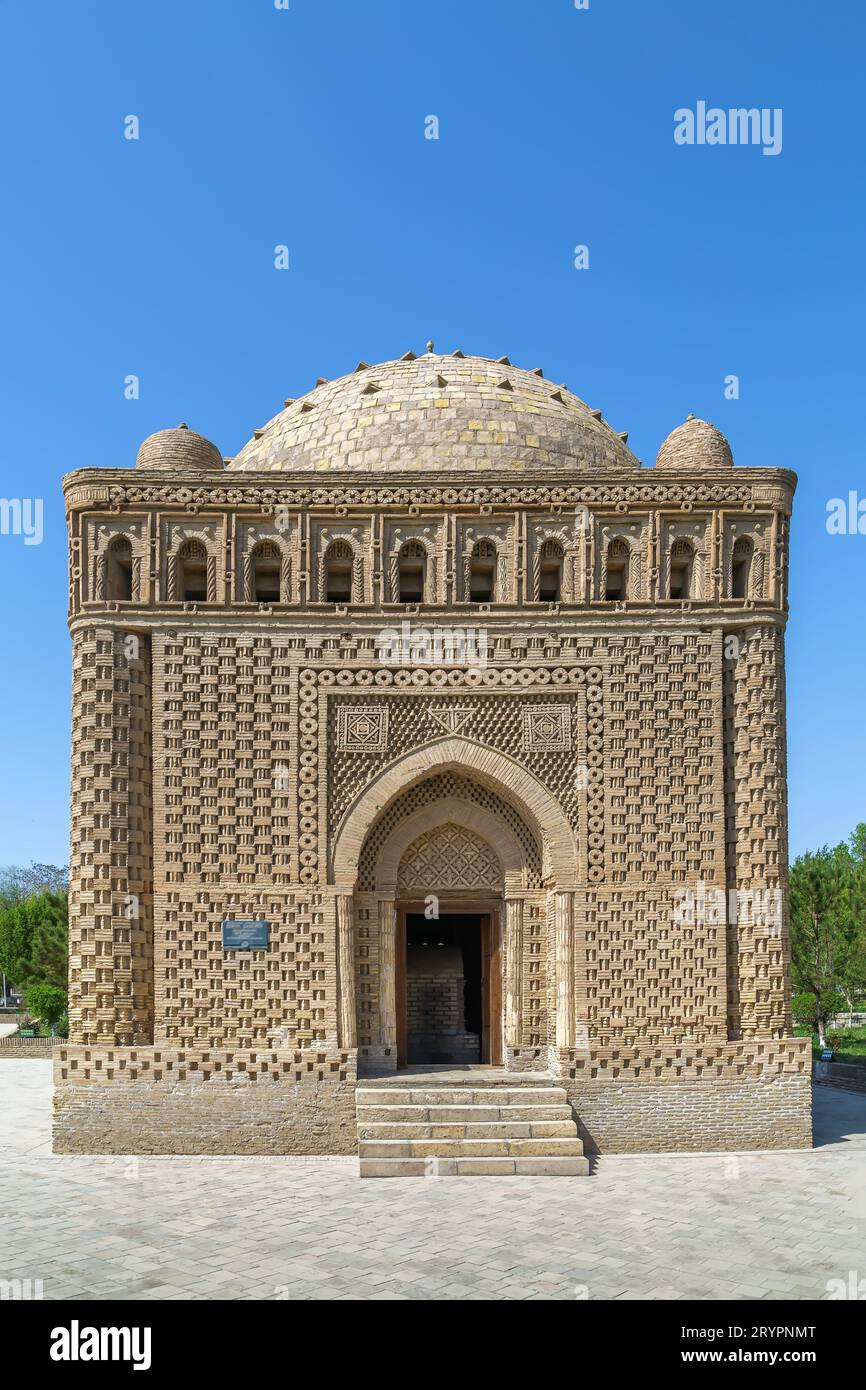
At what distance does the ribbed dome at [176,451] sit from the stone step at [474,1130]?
7740mm

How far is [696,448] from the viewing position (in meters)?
14.4

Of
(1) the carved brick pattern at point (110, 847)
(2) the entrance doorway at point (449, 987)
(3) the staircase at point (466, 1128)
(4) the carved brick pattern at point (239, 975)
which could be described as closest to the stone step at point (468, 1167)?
(3) the staircase at point (466, 1128)

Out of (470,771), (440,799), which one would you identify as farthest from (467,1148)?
(470,771)

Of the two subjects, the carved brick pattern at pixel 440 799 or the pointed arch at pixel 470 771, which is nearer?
the pointed arch at pixel 470 771

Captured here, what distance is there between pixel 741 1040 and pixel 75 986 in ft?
24.4

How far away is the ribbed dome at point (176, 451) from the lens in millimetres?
14102

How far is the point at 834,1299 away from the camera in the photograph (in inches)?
301

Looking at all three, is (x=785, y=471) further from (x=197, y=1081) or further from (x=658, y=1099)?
(x=197, y=1081)

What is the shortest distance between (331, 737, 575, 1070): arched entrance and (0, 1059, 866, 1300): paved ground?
173cm

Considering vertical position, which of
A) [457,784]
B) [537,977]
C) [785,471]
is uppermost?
[785,471]

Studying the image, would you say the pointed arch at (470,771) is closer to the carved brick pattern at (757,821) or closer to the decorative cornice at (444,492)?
the carved brick pattern at (757,821)

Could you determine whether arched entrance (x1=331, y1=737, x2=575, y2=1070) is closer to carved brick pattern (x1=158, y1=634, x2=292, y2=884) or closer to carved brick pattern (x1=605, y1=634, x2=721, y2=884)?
carved brick pattern (x1=605, y1=634, x2=721, y2=884)

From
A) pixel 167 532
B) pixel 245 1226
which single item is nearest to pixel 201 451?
pixel 167 532

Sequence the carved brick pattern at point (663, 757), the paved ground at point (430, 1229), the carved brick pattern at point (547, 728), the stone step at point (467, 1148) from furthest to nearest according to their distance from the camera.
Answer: the carved brick pattern at point (547, 728) → the carved brick pattern at point (663, 757) → the stone step at point (467, 1148) → the paved ground at point (430, 1229)
